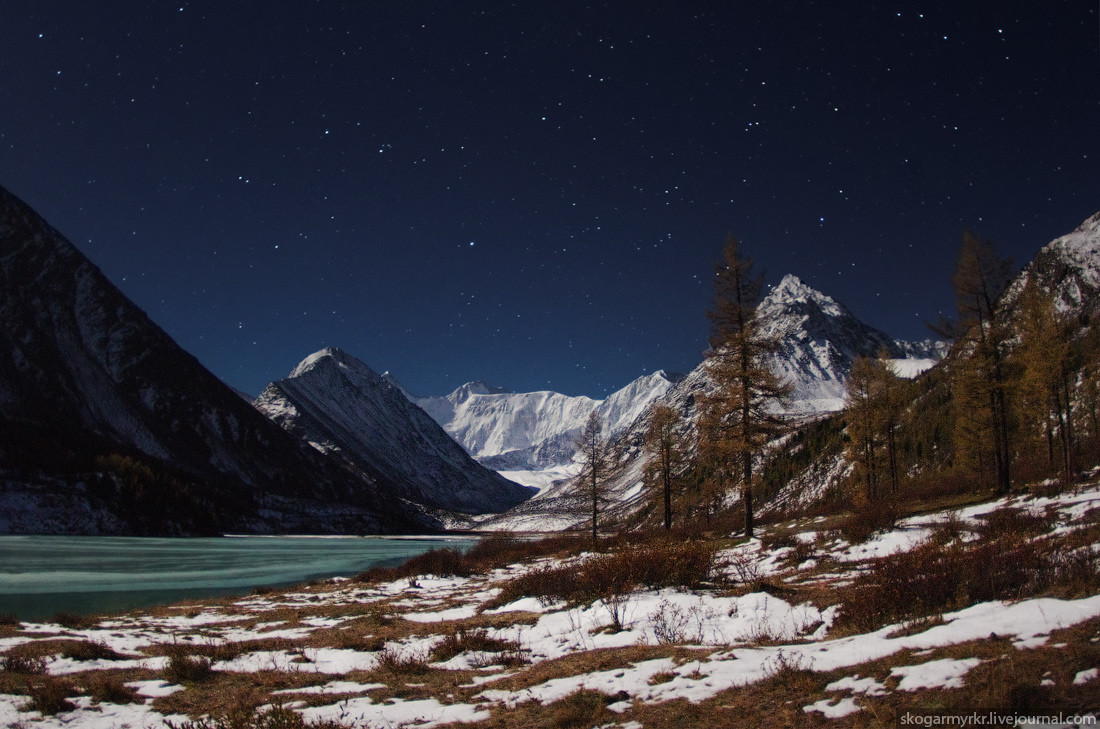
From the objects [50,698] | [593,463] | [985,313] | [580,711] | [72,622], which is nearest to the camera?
[580,711]

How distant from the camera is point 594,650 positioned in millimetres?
9062

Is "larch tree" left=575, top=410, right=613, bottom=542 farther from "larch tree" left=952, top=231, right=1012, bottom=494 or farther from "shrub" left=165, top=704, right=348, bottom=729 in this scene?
"shrub" left=165, top=704, right=348, bottom=729

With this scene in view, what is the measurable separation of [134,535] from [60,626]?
97502 millimetres

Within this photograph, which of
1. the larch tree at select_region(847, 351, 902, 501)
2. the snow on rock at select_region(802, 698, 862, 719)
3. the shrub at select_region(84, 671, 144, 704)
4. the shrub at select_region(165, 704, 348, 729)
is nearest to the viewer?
the snow on rock at select_region(802, 698, 862, 719)

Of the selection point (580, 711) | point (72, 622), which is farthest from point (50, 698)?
point (72, 622)

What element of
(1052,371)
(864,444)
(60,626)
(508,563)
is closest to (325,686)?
(60,626)

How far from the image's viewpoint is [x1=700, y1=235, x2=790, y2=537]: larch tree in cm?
2645

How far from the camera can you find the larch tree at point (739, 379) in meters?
26.5

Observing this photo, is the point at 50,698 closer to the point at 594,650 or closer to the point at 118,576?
the point at 594,650

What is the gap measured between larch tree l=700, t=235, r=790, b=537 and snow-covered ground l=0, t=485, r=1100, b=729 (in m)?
8.67

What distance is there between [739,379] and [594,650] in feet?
66.2

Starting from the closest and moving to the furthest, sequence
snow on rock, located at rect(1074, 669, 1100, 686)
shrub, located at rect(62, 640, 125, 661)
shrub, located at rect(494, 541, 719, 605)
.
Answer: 1. snow on rock, located at rect(1074, 669, 1100, 686)
2. shrub, located at rect(62, 640, 125, 661)
3. shrub, located at rect(494, 541, 719, 605)

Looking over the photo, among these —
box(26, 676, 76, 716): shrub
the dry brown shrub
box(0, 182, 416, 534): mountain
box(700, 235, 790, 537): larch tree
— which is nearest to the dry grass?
the dry brown shrub

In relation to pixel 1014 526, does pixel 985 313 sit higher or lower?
higher
